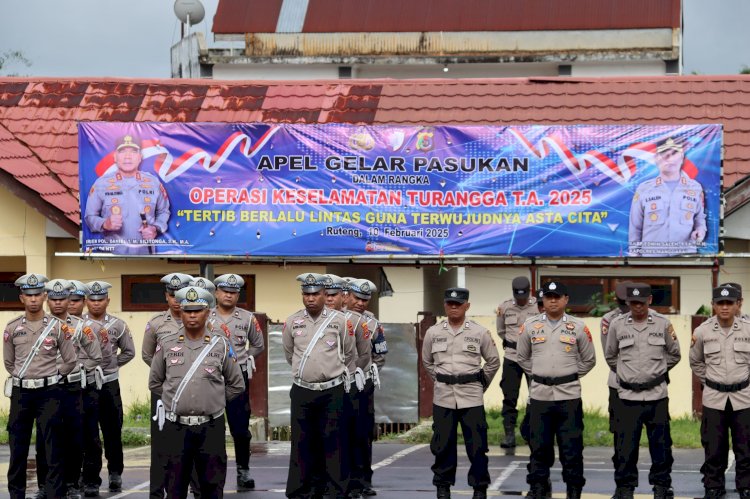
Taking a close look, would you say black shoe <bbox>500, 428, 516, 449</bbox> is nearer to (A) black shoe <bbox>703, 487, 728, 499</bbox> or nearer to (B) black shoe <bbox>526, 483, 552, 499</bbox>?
(B) black shoe <bbox>526, 483, 552, 499</bbox>

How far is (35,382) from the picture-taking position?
1304cm

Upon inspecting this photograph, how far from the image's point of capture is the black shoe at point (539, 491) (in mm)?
13297

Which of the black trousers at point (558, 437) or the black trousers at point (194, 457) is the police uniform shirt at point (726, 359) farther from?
the black trousers at point (194, 457)

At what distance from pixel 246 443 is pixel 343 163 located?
5.92 meters

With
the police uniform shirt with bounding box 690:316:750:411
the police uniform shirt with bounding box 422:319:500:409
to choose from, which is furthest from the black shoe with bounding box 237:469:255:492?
the police uniform shirt with bounding box 690:316:750:411

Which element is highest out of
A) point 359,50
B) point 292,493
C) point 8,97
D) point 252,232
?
point 359,50

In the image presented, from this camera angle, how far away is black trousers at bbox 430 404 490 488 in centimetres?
1317

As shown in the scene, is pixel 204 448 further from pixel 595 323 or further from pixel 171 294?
pixel 595 323

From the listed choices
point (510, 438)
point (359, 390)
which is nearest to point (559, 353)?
point (359, 390)

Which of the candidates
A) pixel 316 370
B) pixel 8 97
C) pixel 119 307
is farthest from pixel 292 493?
pixel 8 97

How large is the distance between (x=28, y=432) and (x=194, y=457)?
2.64 metres

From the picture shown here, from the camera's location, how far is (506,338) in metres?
17.3

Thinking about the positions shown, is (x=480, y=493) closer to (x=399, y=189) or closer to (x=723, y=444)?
(x=723, y=444)

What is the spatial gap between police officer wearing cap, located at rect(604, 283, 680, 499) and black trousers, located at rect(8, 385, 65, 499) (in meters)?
5.29
